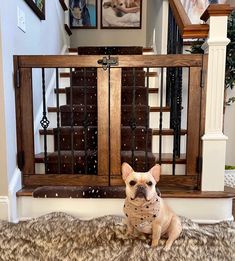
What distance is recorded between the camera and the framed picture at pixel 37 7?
2.16m

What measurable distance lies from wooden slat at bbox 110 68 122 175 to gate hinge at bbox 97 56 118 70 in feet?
0.13

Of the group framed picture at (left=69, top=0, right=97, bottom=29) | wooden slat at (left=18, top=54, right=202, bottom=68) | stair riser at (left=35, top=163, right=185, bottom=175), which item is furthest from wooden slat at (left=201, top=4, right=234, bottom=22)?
framed picture at (left=69, top=0, right=97, bottom=29)

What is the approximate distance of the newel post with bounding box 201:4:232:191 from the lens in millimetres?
1712

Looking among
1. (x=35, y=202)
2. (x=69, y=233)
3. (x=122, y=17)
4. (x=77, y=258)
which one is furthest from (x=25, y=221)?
(x=122, y=17)

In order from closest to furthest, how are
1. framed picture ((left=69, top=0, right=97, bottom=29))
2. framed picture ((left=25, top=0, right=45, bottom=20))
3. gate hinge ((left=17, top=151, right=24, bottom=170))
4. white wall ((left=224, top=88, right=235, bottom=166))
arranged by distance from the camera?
gate hinge ((left=17, top=151, right=24, bottom=170)), framed picture ((left=25, top=0, right=45, bottom=20)), white wall ((left=224, top=88, right=235, bottom=166)), framed picture ((left=69, top=0, right=97, bottom=29))

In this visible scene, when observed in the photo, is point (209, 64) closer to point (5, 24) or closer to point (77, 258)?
point (5, 24)

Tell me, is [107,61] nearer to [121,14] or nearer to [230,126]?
[230,126]

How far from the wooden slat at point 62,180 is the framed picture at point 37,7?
1.32 metres

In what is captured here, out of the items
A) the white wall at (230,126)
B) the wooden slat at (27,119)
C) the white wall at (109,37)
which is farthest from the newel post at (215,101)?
the white wall at (109,37)

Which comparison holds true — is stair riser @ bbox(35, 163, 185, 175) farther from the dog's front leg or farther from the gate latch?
the gate latch

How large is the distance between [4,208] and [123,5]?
141 inches

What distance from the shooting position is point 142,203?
1329 mm

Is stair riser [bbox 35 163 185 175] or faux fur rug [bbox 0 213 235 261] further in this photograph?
stair riser [bbox 35 163 185 175]

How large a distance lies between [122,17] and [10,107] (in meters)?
3.09
